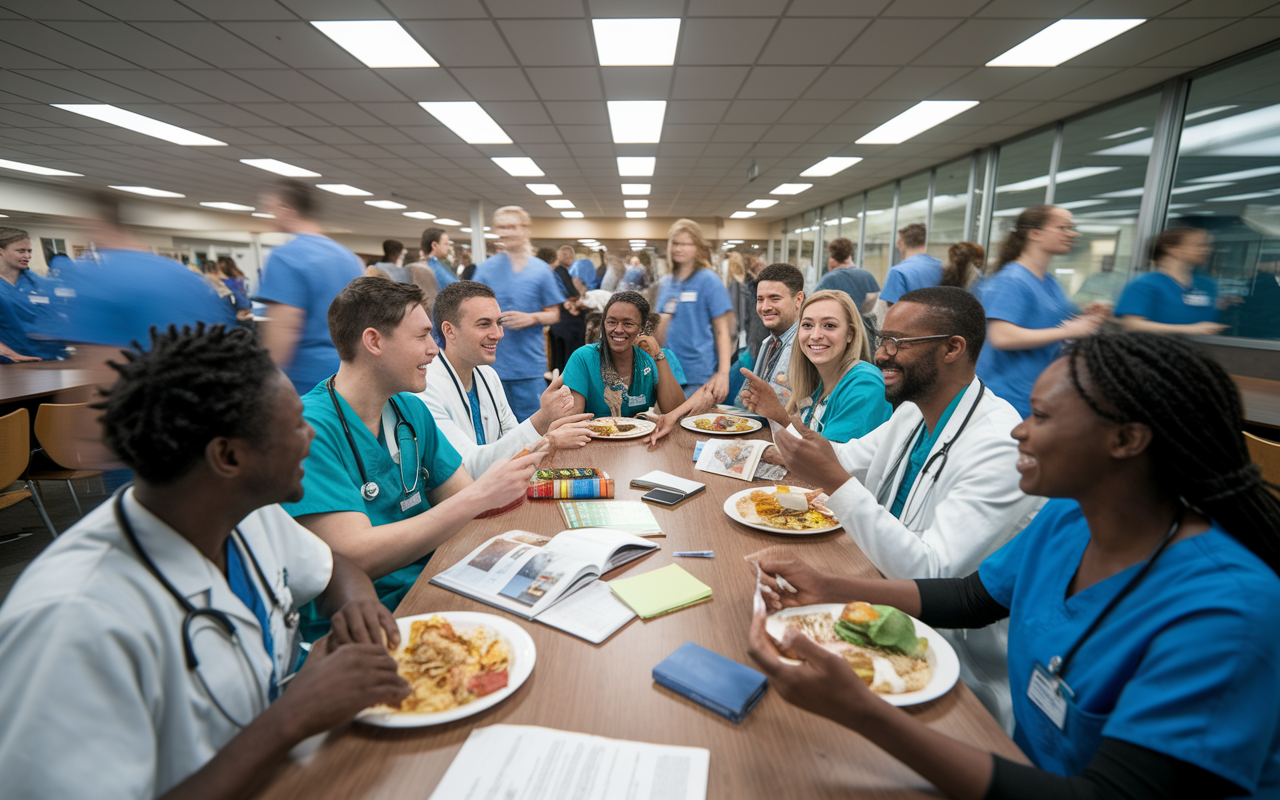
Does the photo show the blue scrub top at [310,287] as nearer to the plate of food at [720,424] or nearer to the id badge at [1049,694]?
the plate of food at [720,424]

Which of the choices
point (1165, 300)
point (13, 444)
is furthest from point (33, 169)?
point (1165, 300)

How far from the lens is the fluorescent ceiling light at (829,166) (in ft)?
25.5

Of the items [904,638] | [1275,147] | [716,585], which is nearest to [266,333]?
[716,585]

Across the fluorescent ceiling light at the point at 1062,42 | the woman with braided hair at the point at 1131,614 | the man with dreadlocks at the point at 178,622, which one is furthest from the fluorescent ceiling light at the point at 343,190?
the woman with braided hair at the point at 1131,614

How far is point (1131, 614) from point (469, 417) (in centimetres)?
226

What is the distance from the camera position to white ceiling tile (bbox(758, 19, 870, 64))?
12.2 ft

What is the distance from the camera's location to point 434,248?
5.72m

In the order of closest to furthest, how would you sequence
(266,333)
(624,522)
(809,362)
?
1. (624,522)
2. (266,333)
3. (809,362)

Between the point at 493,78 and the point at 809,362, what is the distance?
3.72 m

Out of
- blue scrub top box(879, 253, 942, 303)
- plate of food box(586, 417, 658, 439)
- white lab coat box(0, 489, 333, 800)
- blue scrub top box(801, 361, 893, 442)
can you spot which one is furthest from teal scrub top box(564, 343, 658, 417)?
blue scrub top box(879, 253, 942, 303)

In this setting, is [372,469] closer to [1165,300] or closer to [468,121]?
[1165,300]

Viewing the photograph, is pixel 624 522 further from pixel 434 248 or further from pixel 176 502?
pixel 434 248

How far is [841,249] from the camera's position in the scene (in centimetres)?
582

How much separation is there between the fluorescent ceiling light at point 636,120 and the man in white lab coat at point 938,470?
4.56 meters
